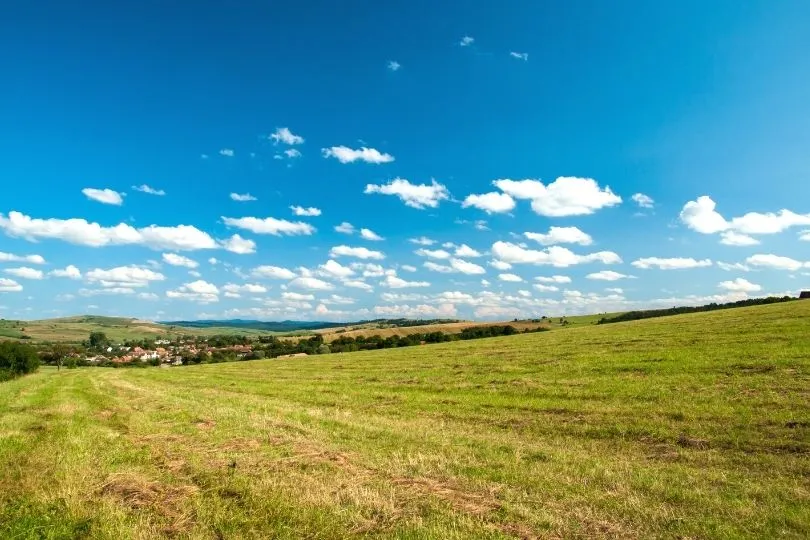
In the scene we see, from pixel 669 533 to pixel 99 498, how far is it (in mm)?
9239

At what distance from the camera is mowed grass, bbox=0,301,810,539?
23.6 feet

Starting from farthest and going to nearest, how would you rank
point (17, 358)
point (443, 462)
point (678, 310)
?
point (678, 310) → point (17, 358) → point (443, 462)

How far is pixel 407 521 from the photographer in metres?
7.21

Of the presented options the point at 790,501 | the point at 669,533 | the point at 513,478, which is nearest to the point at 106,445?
the point at 513,478

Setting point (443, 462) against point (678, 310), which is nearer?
point (443, 462)

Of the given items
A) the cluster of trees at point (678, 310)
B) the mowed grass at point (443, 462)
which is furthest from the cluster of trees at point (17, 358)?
the cluster of trees at point (678, 310)

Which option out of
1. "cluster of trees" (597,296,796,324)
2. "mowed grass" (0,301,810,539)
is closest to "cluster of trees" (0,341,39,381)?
"mowed grass" (0,301,810,539)

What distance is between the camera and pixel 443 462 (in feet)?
35.1

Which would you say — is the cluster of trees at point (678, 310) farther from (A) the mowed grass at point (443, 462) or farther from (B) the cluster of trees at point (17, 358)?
(B) the cluster of trees at point (17, 358)

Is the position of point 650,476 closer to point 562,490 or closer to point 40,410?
point 562,490

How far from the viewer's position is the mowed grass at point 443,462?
7199 mm

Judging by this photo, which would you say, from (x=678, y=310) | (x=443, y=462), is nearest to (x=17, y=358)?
(x=443, y=462)

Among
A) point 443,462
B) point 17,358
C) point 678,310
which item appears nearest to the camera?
point 443,462

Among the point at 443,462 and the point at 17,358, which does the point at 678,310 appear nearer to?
the point at 443,462
